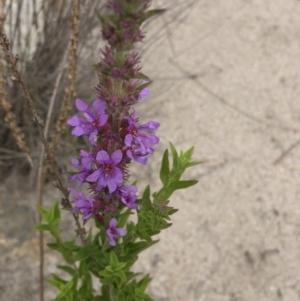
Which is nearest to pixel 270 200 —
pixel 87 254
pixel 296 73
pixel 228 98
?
pixel 228 98

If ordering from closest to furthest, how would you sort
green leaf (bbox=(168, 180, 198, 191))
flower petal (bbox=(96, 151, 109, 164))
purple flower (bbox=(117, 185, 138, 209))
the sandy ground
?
flower petal (bbox=(96, 151, 109, 164)) < purple flower (bbox=(117, 185, 138, 209)) < green leaf (bbox=(168, 180, 198, 191)) < the sandy ground

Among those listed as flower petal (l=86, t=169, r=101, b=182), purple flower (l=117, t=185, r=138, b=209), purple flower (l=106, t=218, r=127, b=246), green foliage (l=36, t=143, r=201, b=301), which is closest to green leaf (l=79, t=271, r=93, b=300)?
green foliage (l=36, t=143, r=201, b=301)

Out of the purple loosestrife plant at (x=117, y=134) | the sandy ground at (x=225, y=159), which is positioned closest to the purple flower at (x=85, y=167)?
the purple loosestrife plant at (x=117, y=134)

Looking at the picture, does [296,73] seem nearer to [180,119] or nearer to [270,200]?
[180,119]

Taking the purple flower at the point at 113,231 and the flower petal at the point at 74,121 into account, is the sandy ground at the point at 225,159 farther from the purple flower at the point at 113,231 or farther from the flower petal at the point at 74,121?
the flower petal at the point at 74,121

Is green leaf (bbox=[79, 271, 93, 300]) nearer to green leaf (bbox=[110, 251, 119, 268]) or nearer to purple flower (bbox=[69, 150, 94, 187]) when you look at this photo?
green leaf (bbox=[110, 251, 119, 268])
